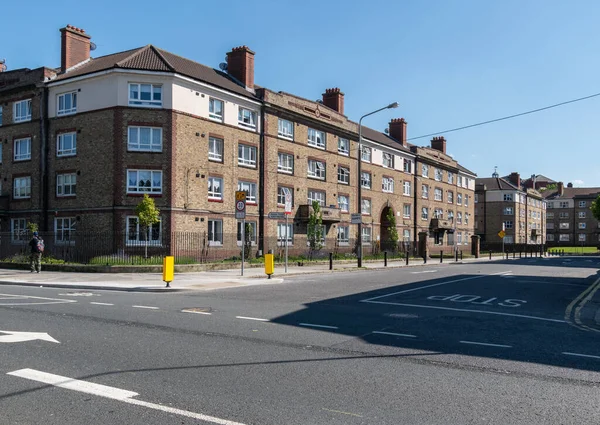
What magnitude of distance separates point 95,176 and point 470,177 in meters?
58.1

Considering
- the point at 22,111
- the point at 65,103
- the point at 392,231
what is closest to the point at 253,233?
the point at 65,103

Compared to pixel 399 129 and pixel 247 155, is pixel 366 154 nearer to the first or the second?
pixel 399 129

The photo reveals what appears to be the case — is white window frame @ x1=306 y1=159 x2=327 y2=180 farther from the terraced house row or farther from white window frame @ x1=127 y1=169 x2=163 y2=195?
white window frame @ x1=127 y1=169 x2=163 y2=195

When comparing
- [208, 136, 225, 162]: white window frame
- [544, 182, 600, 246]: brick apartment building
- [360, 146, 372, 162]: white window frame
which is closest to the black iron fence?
[208, 136, 225, 162]: white window frame

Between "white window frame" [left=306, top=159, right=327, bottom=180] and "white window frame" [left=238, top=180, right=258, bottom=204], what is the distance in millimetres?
6869

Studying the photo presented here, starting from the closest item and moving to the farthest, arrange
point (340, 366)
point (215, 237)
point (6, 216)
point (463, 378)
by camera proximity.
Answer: point (463, 378) < point (340, 366) < point (215, 237) < point (6, 216)

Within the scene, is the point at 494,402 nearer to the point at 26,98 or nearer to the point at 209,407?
the point at 209,407

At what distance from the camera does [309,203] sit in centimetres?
4344

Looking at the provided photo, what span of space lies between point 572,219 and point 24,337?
133583 mm

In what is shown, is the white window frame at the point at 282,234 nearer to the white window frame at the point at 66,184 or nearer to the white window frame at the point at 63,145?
the white window frame at the point at 66,184

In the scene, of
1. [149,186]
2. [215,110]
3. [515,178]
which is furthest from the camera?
[515,178]

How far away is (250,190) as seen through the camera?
123ft

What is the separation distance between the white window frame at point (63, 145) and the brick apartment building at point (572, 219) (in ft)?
382

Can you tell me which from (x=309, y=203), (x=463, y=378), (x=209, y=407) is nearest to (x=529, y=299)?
(x=463, y=378)
